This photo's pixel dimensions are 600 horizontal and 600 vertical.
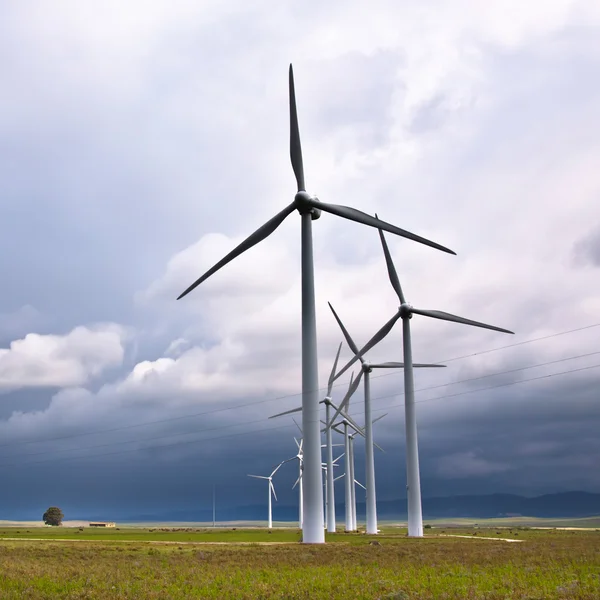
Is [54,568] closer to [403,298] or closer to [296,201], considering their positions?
[296,201]

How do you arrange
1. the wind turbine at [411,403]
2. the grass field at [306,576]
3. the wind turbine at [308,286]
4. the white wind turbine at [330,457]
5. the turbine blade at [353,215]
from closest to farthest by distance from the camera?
the grass field at [306,576]
the wind turbine at [308,286]
the turbine blade at [353,215]
the wind turbine at [411,403]
the white wind turbine at [330,457]

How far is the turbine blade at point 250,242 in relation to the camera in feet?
241

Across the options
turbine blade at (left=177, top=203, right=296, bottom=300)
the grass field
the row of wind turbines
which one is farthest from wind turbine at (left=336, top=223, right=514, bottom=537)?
the grass field

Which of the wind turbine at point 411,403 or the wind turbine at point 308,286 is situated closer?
the wind turbine at point 308,286

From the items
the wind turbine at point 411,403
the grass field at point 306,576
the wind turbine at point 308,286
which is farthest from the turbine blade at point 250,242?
the grass field at point 306,576

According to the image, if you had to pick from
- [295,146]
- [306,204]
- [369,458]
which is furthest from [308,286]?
[369,458]

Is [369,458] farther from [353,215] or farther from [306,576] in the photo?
[306,576]

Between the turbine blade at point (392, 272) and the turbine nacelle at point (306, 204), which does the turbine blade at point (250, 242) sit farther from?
the turbine blade at point (392, 272)

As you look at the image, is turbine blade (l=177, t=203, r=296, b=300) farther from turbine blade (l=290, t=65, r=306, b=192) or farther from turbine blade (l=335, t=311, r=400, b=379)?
turbine blade (l=335, t=311, r=400, b=379)

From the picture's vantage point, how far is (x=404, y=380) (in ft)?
295

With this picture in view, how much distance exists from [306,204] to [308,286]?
911 cm

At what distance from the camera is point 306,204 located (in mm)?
70875

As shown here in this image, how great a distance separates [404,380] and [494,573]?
187ft

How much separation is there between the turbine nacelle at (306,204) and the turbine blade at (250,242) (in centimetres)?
165
